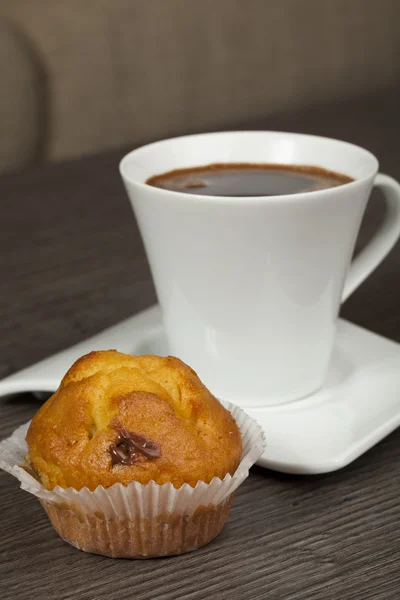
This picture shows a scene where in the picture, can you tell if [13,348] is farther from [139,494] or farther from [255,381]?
[139,494]

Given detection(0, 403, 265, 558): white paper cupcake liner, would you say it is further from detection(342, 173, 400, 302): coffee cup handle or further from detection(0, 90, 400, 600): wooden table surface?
detection(342, 173, 400, 302): coffee cup handle

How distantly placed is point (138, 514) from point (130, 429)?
0.17 ft

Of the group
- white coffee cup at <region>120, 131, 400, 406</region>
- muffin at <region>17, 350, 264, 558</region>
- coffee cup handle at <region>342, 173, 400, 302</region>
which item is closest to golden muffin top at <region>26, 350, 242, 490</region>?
muffin at <region>17, 350, 264, 558</region>

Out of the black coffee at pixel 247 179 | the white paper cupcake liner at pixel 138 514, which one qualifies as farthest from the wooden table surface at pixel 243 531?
the black coffee at pixel 247 179

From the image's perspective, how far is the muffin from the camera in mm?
526

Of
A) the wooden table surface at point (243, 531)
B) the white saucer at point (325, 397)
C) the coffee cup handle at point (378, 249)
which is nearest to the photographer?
the wooden table surface at point (243, 531)

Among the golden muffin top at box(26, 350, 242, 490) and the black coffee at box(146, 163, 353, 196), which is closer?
the golden muffin top at box(26, 350, 242, 490)

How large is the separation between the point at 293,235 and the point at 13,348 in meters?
0.34

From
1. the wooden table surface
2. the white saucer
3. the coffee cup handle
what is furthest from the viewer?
the coffee cup handle

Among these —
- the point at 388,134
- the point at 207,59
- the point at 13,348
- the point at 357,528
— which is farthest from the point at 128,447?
the point at 207,59

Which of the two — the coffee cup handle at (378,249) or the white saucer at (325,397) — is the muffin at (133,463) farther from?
the coffee cup handle at (378,249)

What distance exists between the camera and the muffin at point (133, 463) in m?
0.53

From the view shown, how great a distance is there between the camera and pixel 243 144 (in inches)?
31.5

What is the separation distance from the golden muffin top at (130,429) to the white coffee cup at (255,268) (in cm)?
11
